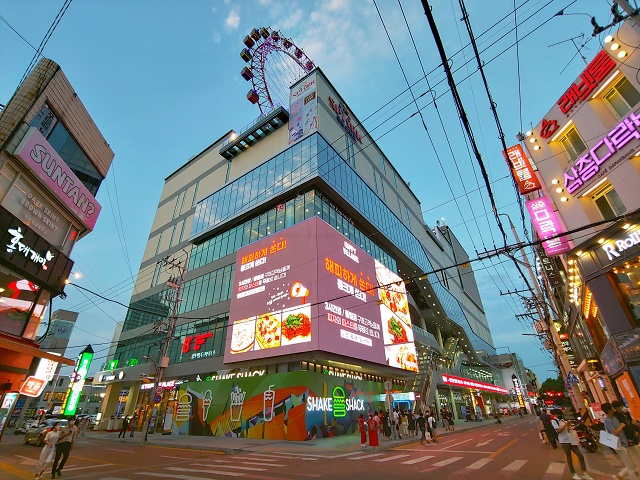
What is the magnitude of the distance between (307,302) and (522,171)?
16.9 metres

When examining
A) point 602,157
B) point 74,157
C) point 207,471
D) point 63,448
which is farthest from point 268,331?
point 602,157

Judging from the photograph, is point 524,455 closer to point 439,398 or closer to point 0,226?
point 0,226

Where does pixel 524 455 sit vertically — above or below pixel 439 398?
below

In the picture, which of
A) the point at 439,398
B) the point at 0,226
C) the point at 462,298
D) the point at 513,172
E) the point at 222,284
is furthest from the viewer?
the point at 462,298

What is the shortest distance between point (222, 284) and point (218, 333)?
524 cm

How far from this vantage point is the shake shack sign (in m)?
13.7

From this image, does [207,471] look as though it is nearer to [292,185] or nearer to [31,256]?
[31,256]

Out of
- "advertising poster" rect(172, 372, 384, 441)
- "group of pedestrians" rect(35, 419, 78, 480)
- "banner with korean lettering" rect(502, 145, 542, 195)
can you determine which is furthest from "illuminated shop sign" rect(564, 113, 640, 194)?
"group of pedestrians" rect(35, 419, 78, 480)

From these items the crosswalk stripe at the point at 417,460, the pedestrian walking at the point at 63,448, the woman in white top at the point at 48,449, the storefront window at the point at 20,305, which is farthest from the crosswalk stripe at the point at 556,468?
the storefront window at the point at 20,305

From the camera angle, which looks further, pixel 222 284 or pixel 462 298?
pixel 462 298

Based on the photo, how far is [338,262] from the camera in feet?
90.5

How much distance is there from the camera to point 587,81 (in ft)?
52.5

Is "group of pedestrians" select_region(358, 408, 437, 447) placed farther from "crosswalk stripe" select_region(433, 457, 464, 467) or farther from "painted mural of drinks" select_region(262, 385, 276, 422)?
"painted mural of drinks" select_region(262, 385, 276, 422)

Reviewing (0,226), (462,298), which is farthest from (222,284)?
(462,298)
